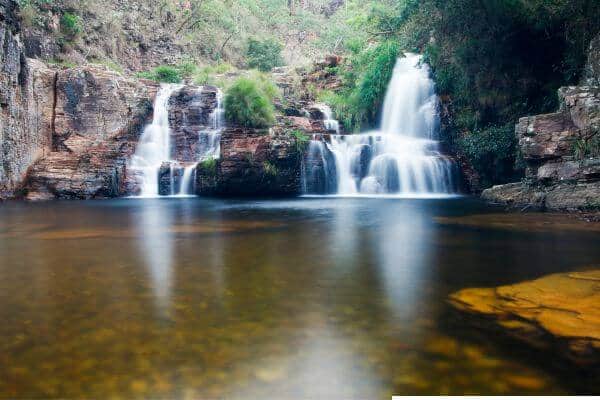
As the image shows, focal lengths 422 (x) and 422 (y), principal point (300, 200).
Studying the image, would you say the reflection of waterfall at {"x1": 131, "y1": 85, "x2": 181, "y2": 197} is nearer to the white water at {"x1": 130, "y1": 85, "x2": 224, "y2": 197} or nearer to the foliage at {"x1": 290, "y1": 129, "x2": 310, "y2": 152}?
the white water at {"x1": 130, "y1": 85, "x2": 224, "y2": 197}

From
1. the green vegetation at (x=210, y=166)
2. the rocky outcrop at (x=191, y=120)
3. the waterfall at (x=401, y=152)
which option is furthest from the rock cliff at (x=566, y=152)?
the rocky outcrop at (x=191, y=120)

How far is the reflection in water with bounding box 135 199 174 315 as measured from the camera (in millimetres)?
3580

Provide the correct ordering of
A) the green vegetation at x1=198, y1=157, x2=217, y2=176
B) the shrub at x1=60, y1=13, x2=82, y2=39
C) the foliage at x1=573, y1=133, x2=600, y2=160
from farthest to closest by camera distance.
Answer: the shrub at x1=60, y1=13, x2=82, y2=39, the green vegetation at x1=198, y1=157, x2=217, y2=176, the foliage at x1=573, y1=133, x2=600, y2=160

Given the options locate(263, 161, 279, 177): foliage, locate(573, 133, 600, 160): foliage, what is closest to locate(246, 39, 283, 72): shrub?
locate(263, 161, 279, 177): foliage

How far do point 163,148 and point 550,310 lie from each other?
1714 cm

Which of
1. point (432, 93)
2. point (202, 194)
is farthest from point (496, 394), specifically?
point (432, 93)

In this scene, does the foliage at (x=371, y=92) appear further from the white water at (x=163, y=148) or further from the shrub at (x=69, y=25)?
the shrub at (x=69, y=25)

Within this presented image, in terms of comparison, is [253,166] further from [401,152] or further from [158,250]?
[158,250]

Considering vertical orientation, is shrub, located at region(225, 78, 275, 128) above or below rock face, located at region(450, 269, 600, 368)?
above

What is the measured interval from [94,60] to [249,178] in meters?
13.0

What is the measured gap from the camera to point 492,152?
13703 millimetres

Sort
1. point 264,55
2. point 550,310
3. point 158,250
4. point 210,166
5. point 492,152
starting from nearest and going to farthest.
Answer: point 550,310, point 158,250, point 492,152, point 210,166, point 264,55

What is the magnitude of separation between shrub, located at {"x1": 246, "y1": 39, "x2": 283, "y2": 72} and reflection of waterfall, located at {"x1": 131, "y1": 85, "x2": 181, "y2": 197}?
43.7 ft

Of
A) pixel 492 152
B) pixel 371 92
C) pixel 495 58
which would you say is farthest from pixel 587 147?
pixel 371 92
